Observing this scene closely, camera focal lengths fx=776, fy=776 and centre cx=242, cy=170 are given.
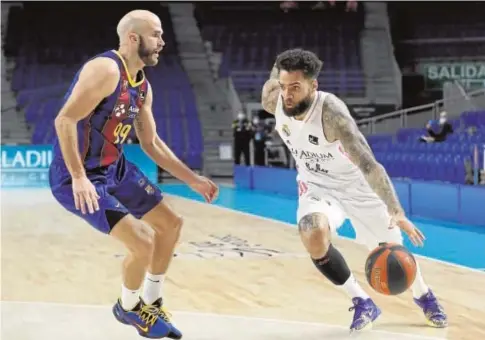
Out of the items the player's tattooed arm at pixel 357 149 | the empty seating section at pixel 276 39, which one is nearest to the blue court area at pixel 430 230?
the player's tattooed arm at pixel 357 149

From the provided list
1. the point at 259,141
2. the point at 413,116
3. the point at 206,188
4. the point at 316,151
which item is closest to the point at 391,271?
the point at 316,151

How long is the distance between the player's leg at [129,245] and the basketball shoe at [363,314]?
0.99m

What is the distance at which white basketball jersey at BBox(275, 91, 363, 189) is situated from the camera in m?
4.06

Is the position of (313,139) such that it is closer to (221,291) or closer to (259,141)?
(221,291)

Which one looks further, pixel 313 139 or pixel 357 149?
pixel 313 139

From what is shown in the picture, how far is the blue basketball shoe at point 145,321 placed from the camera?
3.95 meters

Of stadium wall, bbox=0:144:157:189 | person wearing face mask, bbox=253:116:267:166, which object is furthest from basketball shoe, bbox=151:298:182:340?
stadium wall, bbox=0:144:157:189

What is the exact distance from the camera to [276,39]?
23.1m

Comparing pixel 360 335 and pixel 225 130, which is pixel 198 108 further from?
pixel 360 335

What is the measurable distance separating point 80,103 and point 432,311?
2235 mm

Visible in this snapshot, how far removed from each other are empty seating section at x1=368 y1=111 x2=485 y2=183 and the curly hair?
740 centimetres

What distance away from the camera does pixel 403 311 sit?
4738mm

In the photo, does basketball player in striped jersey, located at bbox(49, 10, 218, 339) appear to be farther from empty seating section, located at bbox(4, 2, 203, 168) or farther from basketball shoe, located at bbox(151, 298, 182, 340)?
empty seating section, located at bbox(4, 2, 203, 168)

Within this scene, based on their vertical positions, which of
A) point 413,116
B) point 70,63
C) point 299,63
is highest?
point 299,63
